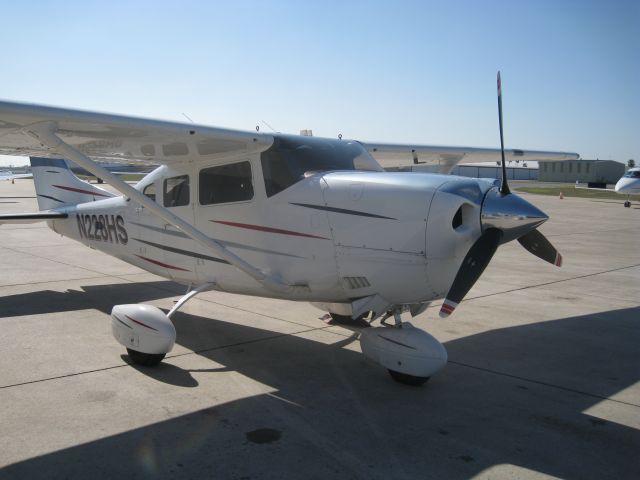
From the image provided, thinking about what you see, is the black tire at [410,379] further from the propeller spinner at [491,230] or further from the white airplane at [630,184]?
the white airplane at [630,184]

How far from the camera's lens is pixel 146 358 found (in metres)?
5.42

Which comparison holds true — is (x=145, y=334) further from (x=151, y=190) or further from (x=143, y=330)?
(x=151, y=190)

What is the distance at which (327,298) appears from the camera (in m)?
5.52

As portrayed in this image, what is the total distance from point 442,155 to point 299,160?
12.2 feet

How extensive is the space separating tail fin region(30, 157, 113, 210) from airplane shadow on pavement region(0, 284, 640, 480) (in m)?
3.84

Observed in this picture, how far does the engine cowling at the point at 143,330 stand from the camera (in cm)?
536

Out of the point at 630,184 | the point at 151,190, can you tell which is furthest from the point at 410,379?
the point at 630,184

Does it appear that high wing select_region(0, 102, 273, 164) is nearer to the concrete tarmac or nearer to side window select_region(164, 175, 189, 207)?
side window select_region(164, 175, 189, 207)

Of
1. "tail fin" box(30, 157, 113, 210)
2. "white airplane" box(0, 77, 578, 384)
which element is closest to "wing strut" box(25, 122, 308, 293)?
"white airplane" box(0, 77, 578, 384)

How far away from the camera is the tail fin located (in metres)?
9.06

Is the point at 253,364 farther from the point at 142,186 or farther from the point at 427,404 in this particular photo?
the point at 142,186

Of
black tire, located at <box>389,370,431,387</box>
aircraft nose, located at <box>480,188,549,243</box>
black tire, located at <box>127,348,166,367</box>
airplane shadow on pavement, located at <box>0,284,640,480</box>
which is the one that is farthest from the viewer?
black tire, located at <box>127,348,166,367</box>

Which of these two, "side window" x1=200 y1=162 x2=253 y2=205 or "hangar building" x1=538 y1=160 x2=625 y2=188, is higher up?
"side window" x1=200 y1=162 x2=253 y2=205

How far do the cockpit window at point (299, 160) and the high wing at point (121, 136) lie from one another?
0.15 metres
